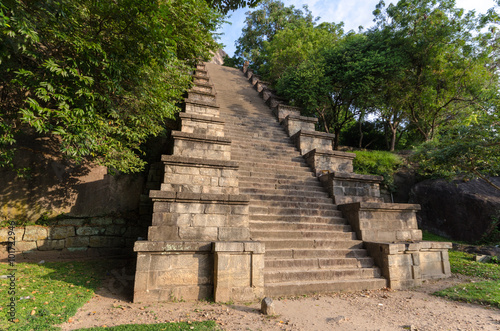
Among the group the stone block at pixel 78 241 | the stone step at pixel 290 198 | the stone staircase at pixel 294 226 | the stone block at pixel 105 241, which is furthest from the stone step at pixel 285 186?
the stone block at pixel 78 241

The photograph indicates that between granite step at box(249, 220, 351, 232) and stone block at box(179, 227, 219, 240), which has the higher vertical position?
granite step at box(249, 220, 351, 232)

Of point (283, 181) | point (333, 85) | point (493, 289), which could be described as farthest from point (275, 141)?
point (493, 289)

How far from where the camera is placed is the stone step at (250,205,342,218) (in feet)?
21.7

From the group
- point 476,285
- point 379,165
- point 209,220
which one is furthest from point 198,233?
point 379,165

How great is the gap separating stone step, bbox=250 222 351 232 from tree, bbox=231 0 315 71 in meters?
20.9

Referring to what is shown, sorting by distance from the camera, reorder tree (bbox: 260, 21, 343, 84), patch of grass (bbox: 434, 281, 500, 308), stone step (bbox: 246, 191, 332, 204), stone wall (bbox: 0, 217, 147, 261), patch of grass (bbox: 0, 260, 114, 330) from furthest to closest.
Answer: tree (bbox: 260, 21, 343, 84) → stone wall (bbox: 0, 217, 147, 261) → stone step (bbox: 246, 191, 332, 204) → patch of grass (bbox: 434, 281, 500, 308) → patch of grass (bbox: 0, 260, 114, 330)

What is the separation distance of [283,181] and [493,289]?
5253 millimetres

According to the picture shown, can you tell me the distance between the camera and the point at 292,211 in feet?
Answer: 22.6

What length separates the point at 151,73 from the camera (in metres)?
5.93

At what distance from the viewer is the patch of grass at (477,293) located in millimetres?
4668

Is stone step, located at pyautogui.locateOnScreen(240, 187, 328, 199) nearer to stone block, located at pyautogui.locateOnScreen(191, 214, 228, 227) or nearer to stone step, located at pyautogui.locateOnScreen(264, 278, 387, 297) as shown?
stone block, located at pyautogui.locateOnScreen(191, 214, 228, 227)

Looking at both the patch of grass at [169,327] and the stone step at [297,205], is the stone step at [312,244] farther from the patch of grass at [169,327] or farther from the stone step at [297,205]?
the patch of grass at [169,327]

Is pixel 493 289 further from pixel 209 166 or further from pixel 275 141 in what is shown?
pixel 275 141

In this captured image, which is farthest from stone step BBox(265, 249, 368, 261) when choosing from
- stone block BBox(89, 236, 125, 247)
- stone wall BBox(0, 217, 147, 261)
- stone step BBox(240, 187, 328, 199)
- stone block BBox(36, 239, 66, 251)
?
stone block BBox(36, 239, 66, 251)
